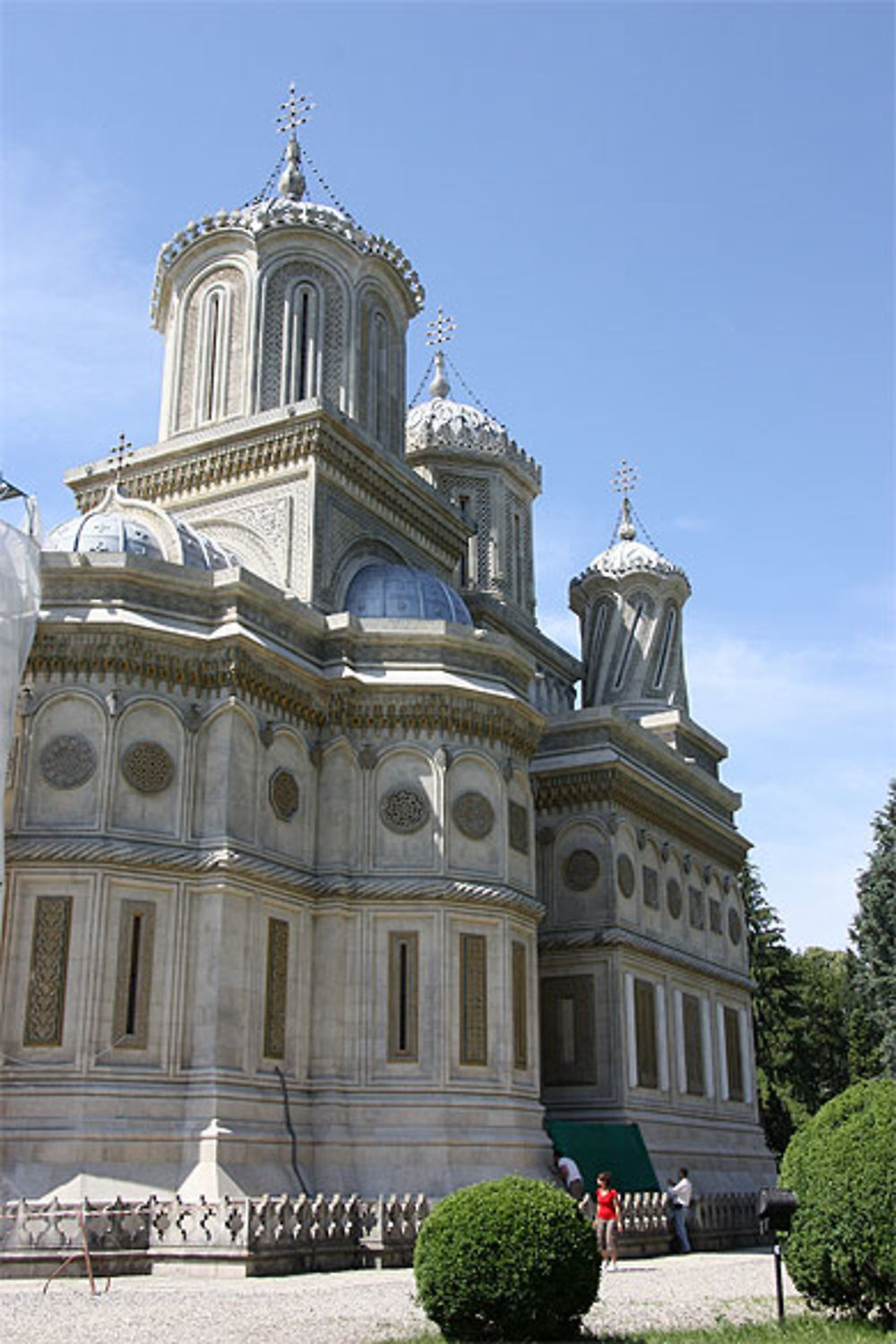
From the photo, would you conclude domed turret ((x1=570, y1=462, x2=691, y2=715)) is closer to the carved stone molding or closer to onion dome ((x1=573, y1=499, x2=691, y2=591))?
onion dome ((x1=573, y1=499, x2=691, y2=591))

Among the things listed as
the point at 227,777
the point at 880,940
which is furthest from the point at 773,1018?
the point at 227,777

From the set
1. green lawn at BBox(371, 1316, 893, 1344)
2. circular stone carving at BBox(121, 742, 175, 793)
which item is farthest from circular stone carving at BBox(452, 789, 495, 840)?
green lawn at BBox(371, 1316, 893, 1344)

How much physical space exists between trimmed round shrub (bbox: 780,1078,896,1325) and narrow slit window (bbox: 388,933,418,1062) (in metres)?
10.3

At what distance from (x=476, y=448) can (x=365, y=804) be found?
17.1 metres

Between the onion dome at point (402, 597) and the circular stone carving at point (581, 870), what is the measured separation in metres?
5.66

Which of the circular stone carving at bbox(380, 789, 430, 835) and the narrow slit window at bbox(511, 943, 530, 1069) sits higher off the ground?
the circular stone carving at bbox(380, 789, 430, 835)

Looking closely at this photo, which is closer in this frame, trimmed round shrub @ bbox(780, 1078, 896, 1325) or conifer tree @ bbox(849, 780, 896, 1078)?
trimmed round shrub @ bbox(780, 1078, 896, 1325)

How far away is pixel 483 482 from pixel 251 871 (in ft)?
63.4

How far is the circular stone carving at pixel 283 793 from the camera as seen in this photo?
909 inches

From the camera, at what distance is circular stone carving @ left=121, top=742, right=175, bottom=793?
2147cm

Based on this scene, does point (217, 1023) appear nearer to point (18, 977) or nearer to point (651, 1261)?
point (18, 977)

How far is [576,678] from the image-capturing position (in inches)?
1526

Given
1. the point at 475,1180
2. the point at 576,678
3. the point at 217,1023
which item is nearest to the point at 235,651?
the point at 217,1023

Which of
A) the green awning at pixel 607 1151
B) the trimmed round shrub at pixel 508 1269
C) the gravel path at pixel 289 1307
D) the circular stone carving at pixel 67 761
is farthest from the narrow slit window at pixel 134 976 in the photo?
the trimmed round shrub at pixel 508 1269
